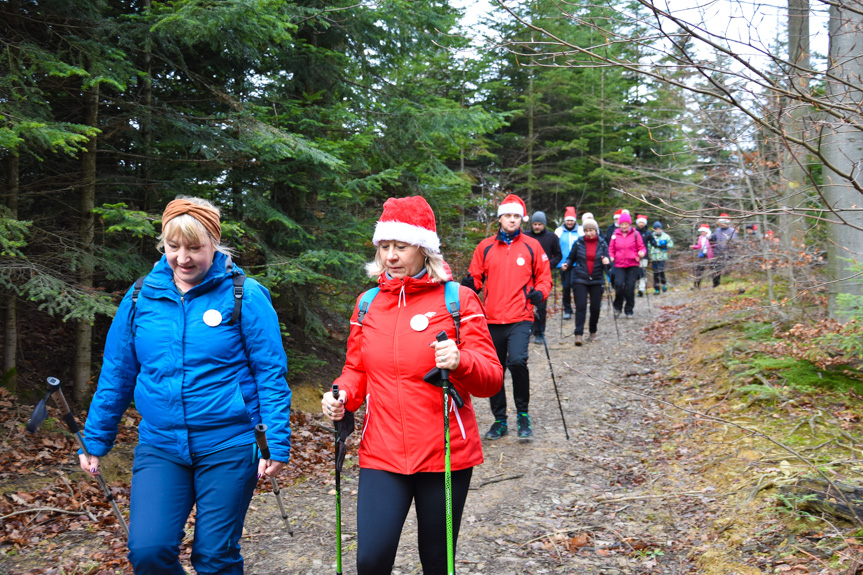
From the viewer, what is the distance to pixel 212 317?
3.25 meters

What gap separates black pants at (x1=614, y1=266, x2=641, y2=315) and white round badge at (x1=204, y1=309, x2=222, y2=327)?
13.1 m

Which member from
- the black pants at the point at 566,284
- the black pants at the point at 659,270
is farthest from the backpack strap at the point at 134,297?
the black pants at the point at 659,270

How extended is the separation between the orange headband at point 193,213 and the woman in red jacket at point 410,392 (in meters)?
0.98

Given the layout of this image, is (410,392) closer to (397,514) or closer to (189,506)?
(397,514)

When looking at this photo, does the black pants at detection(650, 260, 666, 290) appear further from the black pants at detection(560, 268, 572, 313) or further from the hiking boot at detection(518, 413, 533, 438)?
the hiking boot at detection(518, 413, 533, 438)

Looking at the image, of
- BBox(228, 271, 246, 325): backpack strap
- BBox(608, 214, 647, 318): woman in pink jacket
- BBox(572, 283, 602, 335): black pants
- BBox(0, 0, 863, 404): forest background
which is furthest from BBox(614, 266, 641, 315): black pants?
BBox(228, 271, 246, 325): backpack strap

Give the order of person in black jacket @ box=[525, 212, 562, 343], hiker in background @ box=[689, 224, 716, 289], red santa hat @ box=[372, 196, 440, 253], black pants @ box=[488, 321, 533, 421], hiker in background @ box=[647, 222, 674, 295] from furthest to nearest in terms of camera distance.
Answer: hiker in background @ box=[647, 222, 674, 295], hiker in background @ box=[689, 224, 716, 289], person in black jacket @ box=[525, 212, 562, 343], black pants @ box=[488, 321, 533, 421], red santa hat @ box=[372, 196, 440, 253]

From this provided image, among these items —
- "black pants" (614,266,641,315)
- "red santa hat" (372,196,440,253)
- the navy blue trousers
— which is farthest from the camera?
"black pants" (614,266,641,315)

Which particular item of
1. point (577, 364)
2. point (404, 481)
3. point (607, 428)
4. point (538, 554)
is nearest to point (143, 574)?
point (404, 481)

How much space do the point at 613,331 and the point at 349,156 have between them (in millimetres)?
9113

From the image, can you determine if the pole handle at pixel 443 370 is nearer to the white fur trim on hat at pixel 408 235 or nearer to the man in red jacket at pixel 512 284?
the white fur trim on hat at pixel 408 235

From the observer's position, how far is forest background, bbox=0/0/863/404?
5.48 metres

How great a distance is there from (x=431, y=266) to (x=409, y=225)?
0.87 feet

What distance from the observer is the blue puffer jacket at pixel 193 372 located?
314 centimetres
